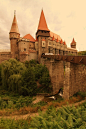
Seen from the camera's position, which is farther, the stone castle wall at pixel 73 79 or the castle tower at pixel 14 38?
the castle tower at pixel 14 38

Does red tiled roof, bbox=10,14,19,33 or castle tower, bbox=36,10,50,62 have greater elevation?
red tiled roof, bbox=10,14,19,33

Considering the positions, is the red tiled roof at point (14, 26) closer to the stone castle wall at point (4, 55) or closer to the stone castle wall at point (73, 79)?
the stone castle wall at point (4, 55)

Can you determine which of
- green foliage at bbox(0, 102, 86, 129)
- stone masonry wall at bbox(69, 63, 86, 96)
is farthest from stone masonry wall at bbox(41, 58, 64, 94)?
green foliage at bbox(0, 102, 86, 129)

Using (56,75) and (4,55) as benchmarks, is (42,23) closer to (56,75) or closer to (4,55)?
(4,55)

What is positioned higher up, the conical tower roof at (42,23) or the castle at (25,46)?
the conical tower roof at (42,23)

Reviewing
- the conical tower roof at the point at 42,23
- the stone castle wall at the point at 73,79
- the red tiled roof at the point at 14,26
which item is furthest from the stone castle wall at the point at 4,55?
the stone castle wall at the point at 73,79

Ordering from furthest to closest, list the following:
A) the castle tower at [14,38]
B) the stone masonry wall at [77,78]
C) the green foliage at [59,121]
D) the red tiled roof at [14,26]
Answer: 1. the red tiled roof at [14,26]
2. the castle tower at [14,38]
3. the stone masonry wall at [77,78]
4. the green foliage at [59,121]

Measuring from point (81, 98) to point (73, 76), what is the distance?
2.83 meters

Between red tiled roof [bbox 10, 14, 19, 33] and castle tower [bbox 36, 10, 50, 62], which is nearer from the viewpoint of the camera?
castle tower [bbox 36, 10, 50, 62]

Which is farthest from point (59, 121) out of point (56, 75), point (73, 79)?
point (56, 75)

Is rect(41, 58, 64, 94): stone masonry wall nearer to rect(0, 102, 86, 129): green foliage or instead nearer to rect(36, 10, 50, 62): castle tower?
rect(36, 10, 50, 62): castle tower

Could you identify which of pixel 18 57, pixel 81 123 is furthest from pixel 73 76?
pixel 18 57

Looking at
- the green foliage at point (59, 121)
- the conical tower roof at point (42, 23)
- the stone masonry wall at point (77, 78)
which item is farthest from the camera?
the conical tower roof at point (42, 23)

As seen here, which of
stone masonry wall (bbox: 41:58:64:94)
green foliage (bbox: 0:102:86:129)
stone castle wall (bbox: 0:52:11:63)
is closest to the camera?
green foliage (bbox: 0:102:86:129)
